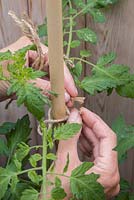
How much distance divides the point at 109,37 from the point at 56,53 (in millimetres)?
538

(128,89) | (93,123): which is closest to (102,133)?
(93,123)

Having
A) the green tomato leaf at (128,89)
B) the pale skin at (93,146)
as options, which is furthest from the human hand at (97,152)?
the green tomato leaf at (128,89)

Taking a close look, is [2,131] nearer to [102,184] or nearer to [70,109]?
[70,109]

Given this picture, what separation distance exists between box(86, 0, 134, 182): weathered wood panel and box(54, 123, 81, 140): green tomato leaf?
511 millimetres

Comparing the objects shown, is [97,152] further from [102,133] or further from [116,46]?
[116,46]

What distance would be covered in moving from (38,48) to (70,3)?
1.26ft

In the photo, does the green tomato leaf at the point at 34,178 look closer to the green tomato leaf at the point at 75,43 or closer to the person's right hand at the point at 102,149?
the person's right hand at the point at 102,149

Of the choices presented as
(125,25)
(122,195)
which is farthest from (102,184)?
(125,25)

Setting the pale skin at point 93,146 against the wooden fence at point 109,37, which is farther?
the wooden fence at point 109,37

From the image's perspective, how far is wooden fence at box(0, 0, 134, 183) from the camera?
4.35 ft

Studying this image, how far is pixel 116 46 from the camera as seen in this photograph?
1.38 meters

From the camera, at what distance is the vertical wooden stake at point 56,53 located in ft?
2.69

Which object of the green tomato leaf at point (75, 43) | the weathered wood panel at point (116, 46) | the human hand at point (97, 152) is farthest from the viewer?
the weathered wood panel at point (116, 46)

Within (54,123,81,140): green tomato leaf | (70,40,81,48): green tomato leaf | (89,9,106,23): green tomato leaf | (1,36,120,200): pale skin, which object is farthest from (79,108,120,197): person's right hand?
(89,9,106,23): green tomato leaf
